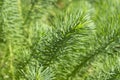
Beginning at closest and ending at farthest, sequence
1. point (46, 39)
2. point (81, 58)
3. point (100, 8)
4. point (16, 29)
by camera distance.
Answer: point (46, 39) → point (81, 58) → point (16, 29) → point (100, 8)

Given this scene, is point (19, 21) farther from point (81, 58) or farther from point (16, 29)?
point (81, 58)

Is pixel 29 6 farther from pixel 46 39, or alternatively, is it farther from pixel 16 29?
pixel 46 39

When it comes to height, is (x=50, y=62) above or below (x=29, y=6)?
below

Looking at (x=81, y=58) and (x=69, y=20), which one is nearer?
(x=69, y=20)

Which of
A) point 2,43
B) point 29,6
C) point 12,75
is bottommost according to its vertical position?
point 12,75

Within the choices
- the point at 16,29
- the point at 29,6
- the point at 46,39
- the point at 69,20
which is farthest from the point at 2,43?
the point at 69,20

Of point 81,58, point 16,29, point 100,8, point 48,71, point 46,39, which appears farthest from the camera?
point 100,8

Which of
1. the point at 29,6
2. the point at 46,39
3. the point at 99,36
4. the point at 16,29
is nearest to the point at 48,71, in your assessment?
the point at 46,39
